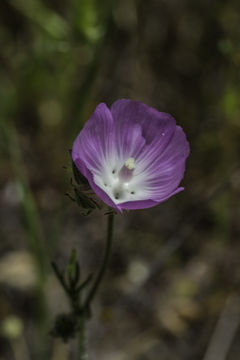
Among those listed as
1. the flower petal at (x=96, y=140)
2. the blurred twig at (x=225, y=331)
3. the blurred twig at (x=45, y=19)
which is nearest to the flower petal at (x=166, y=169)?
the flower petal at (x=96, y=140)

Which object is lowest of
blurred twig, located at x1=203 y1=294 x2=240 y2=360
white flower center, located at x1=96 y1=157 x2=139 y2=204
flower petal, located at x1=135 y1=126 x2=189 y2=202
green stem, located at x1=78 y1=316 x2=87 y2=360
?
blurred twig, located at x1=203 y1=294 x2=240 y2=360

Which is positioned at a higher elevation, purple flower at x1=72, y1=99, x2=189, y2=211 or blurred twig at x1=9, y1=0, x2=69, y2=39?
blurred twig at x1=9, y1=0, x2=69, y2=39

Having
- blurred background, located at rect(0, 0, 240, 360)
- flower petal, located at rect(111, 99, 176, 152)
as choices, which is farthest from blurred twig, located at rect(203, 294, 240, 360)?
flower petal, located at rect(111, 99, 176, 152)

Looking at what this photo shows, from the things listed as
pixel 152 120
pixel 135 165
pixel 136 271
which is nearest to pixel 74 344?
pixel 136 271

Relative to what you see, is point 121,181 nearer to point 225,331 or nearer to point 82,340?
point 82,340

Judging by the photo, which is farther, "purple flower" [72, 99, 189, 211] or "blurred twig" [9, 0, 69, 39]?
"blurred twig" [9, 0, 69, 39]

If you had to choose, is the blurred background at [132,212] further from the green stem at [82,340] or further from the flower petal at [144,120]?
the flower petal at [144,120]

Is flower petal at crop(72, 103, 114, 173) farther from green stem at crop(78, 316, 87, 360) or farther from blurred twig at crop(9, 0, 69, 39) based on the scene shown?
blurred twig at crop(9, 0, 69, 39)
